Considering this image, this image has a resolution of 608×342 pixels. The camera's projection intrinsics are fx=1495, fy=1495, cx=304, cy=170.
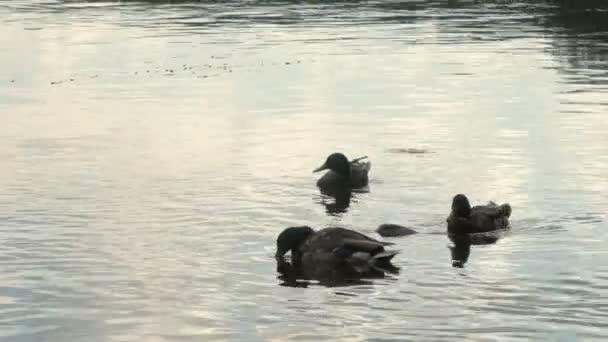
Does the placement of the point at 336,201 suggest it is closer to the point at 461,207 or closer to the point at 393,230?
the point at 461,207

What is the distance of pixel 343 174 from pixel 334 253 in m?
5.91

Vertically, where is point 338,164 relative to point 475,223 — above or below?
below

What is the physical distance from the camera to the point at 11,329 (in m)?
14.5

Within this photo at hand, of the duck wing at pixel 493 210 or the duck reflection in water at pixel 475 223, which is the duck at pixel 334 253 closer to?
the duck reflection in water at pixel 475 223

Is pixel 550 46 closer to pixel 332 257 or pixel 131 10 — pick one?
pixel 131 10

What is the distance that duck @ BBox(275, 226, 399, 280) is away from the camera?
17.2 metres

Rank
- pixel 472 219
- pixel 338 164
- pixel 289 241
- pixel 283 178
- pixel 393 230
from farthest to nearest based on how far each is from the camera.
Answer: pixel 338 164 < pixel 283 178 < pixel 472 219 < pixel 393 230 < pixel 289 241

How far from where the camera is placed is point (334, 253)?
17.6 m

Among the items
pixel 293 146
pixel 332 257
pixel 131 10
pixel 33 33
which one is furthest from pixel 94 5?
pixel 332 257

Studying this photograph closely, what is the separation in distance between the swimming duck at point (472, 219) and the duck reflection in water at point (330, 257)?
1.80 m

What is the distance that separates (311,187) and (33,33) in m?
30.4

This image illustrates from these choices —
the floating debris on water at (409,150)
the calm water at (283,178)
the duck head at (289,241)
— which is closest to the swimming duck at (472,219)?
the calm water at (283,178)

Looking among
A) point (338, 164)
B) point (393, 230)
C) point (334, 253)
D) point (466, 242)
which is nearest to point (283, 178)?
point (338, 164)

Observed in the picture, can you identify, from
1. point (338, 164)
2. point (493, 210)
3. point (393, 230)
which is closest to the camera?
point (393, 230)
